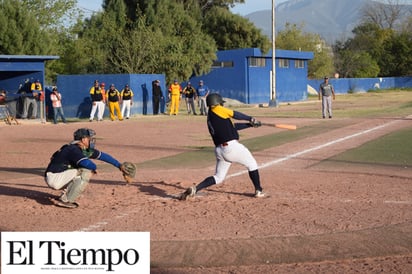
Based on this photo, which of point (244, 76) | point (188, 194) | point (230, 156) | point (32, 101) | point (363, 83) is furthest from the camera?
point (363, 83)

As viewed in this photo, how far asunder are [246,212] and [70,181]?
2.57 m

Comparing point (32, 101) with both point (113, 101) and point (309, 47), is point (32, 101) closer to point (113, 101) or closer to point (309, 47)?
point (113, 101)

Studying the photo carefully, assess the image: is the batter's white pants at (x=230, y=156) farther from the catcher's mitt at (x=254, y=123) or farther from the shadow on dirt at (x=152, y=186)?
the shadow on dirt at (x=152, y=186)

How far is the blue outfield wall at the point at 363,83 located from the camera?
246 ft

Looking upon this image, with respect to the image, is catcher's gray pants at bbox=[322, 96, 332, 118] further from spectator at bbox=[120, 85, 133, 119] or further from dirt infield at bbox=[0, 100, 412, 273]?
dirt infield at bbox=[0, 100, 412, 273]

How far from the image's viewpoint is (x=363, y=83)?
262 ft

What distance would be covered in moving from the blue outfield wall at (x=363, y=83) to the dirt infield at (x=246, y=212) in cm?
6005

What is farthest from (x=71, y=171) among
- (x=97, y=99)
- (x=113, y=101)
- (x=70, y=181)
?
(x=113, y=101)

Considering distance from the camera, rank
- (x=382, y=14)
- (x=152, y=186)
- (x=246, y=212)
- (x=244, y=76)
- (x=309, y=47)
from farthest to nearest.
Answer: (x=382, y=14), (x=309, y=47), (x=244, y=76), (x=152, y=186), (x=246, y=212)

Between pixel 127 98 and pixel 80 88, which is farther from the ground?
pixel 80 88

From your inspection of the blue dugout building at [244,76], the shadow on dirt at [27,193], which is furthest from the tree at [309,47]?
the shadow on dirt at [27,193]

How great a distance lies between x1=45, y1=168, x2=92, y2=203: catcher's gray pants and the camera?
9.05 metres

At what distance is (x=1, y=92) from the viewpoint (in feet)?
97.5

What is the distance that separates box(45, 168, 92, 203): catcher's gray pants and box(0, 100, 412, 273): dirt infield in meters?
0.22
